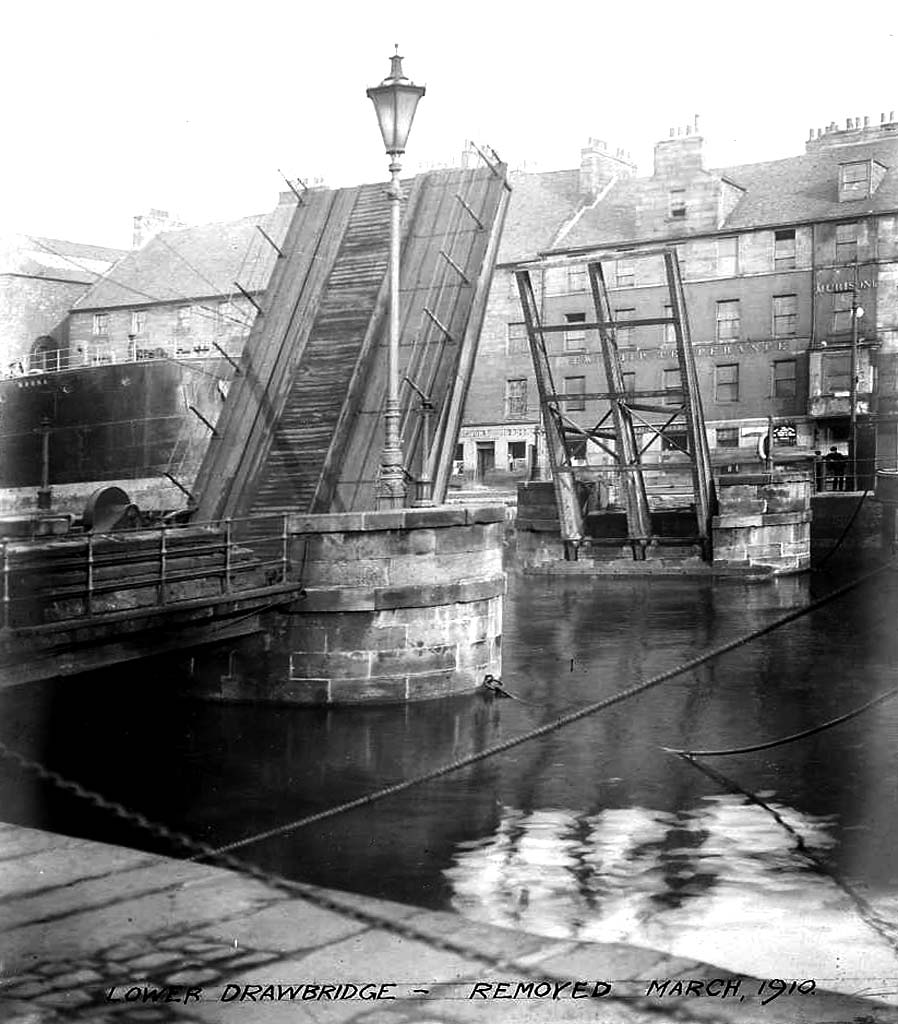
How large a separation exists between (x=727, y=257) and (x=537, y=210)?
8.36 m

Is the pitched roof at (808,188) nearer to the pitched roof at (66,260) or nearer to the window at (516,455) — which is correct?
the window at (516,455)

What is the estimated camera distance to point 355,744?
12367mm

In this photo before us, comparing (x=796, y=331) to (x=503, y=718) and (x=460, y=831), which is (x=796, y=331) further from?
(x=460, y=831)

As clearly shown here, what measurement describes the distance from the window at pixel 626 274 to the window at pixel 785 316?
5.90 meters

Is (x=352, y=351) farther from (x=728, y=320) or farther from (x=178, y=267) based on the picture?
(x=178, y=267)

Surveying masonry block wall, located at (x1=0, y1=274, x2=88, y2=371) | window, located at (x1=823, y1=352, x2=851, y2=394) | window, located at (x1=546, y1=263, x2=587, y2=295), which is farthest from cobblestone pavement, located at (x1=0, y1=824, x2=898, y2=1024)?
window, located at (x1=546, y1=263, x2=587, y2=295)

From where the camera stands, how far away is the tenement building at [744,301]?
44125mm

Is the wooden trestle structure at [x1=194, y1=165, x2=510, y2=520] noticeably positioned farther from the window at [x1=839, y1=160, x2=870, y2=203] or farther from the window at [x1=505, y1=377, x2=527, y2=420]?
the window at [x1=505, y1=377, x2=527, y2=420]

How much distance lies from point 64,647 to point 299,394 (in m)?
8.76

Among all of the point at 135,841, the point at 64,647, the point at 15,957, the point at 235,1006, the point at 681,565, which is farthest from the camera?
the point at 681,565

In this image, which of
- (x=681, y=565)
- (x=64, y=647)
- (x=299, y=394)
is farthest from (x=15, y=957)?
(x=681, y=565)

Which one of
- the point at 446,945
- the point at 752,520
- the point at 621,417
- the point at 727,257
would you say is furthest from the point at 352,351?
the point at 727,257

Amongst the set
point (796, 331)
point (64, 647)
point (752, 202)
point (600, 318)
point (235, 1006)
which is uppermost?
point (752, 202)

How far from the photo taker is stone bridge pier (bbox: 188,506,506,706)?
13625mm
